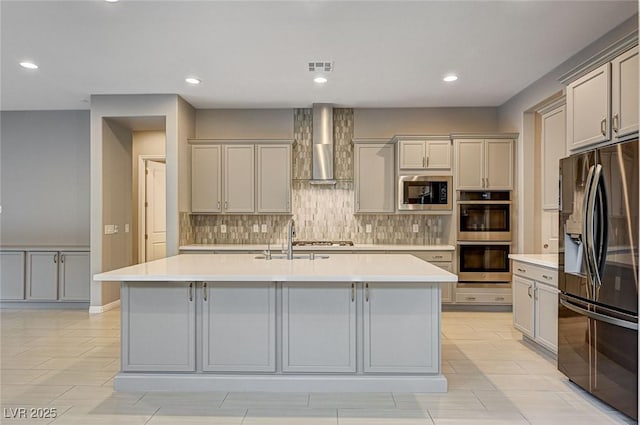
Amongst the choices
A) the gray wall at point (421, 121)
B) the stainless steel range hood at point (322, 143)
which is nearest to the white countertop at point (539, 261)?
the gray wall at point (421, 121)

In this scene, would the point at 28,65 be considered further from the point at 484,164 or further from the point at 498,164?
the point at 498,164

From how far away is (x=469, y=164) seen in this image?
5.50 metres

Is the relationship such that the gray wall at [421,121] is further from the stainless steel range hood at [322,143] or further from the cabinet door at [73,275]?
the cabinet door at [73,275]

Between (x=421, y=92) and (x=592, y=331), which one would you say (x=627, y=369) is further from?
(x=421, y=92)

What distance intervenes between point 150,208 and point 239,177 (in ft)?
7.16

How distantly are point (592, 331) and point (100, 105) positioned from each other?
5591 mm

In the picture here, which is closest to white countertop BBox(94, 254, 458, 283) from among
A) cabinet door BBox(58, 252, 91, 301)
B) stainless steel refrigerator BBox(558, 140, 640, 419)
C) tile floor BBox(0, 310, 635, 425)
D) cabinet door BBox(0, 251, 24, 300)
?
tile floor BBox(0, 310, 635, 425)

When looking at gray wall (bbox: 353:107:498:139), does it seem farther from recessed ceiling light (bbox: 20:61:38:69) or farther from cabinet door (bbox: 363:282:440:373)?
recessed ceiling light (bbox: 20:61:38:69)

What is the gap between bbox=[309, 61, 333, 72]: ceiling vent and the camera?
421 cm

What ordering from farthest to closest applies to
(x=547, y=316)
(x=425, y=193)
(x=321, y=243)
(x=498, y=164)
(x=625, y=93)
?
1. (x=321, y=243)
2. (x=425, y=193)
3. (x=498, y=164)
4. (x=547, y=316)
5. (x=625, y=93)

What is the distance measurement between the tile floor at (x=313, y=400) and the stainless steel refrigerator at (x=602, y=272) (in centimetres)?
25

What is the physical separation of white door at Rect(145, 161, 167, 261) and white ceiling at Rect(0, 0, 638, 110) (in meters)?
1.88

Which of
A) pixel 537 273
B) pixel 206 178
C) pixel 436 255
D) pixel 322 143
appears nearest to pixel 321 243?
pixel 322 143

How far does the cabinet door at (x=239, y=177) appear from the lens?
18.9 ft
